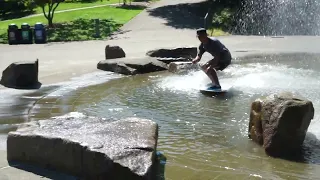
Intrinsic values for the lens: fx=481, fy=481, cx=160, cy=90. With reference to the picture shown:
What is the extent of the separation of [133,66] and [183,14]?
829 inches

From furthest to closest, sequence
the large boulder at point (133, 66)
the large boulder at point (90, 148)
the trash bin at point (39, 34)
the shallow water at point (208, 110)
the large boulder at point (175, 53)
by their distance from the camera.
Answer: the trash bin at point (39, 34)
the large boulder at point (175, 53)
the large boulder at point (133, 66)
the shallow water at point (208, 110)
the large boulder at point (90, 148)

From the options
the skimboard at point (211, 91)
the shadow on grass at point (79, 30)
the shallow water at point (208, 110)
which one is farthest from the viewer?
the shadow on grass at point (79, 30)

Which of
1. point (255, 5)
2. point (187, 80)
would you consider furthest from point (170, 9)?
point (187, 80)

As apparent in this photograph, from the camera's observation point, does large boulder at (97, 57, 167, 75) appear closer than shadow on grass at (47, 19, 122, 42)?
Yes

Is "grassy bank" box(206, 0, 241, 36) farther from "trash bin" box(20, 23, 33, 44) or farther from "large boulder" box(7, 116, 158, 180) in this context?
"large boulder" box(7, 116, 158, 180)

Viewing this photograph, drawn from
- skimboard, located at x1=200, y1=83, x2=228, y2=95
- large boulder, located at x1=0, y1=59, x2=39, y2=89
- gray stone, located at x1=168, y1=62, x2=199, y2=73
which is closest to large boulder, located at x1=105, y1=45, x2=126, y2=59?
gray stone, located at x1=168, y1=62, x2=199, y2=73

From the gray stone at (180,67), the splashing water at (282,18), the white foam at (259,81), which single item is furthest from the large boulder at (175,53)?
the splashing water at (282,18)

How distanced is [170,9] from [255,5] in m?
7.82

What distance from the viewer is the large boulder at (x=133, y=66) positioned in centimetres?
1348

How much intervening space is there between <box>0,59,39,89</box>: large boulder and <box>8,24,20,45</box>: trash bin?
13.1m

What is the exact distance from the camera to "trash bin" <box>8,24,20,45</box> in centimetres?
2412

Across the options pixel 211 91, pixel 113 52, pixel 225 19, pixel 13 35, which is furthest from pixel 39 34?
pixel 211 91

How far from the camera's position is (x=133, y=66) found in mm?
13539

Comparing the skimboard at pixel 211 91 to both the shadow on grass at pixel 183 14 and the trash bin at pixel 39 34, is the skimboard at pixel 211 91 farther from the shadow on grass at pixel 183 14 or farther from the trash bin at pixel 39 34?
the shadow on grass at pixel 183 14
